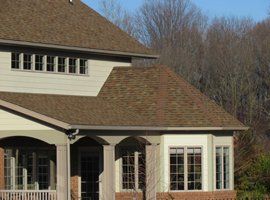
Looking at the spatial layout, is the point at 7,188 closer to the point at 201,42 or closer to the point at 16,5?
the point at 16,5

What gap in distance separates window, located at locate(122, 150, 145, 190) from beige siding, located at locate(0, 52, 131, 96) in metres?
3.20

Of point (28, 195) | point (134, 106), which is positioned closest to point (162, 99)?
point (134, 106)

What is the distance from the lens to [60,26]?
113 ft

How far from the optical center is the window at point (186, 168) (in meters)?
31.8

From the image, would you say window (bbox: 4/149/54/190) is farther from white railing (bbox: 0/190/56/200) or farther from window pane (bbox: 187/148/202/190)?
window pane (bbox: 187/148/202/190)

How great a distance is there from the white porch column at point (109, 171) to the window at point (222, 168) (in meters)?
4.89

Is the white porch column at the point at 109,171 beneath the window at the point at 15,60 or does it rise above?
beneath

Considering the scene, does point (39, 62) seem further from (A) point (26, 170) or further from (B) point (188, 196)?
(B) point (188, 196)

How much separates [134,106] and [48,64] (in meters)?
3.57

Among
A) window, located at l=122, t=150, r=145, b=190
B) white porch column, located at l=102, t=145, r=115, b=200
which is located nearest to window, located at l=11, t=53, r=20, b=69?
white porch column, located at l=102, t=145, r=115, b=200

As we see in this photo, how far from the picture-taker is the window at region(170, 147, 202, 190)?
104 feet

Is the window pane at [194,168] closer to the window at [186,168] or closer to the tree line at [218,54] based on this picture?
the window at [186,168]

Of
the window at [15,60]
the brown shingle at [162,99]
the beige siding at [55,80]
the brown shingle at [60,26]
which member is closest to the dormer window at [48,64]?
the window at [15,60]

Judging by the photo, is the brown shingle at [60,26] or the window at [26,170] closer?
the brown shingle at [60,26]
